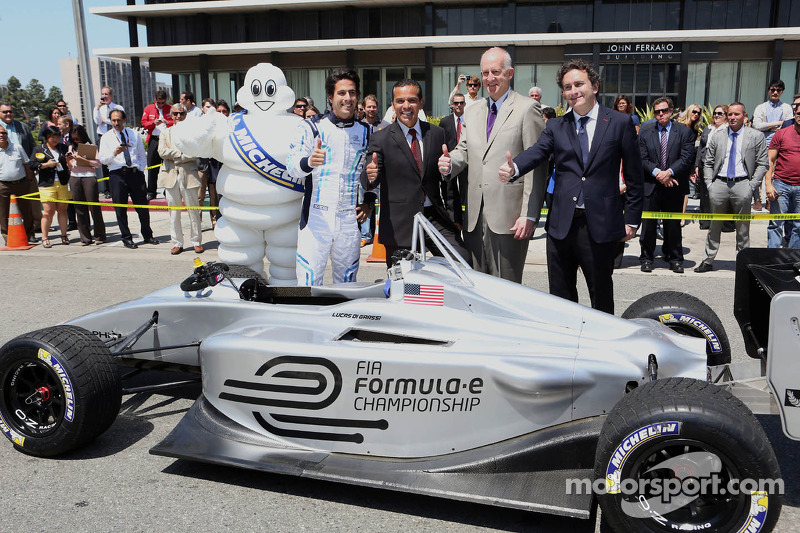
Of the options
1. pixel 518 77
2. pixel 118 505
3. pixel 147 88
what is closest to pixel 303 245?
pixel 118 505

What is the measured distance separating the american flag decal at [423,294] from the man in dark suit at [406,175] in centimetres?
137

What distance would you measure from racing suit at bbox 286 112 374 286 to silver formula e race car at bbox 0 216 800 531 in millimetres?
1165

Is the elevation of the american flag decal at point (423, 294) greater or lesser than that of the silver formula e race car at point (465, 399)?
greater

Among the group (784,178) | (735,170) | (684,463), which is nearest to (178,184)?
(735,170)

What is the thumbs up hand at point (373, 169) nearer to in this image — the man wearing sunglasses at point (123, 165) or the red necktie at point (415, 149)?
the red necktie at point (415, 149)

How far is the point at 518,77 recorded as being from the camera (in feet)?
108

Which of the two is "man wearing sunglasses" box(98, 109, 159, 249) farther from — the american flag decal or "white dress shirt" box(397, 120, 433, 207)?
the american flag decal

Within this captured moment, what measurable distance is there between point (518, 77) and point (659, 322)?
30733 millimetres

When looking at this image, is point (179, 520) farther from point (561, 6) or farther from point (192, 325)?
point (561, 6)

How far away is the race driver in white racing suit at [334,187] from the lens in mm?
5059

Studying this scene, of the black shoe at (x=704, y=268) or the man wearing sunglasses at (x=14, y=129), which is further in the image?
the man wearing sunglasses at (x=14, y=129)

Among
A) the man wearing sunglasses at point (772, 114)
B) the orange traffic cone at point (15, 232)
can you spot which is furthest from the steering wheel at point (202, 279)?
the man wearing sunglasses at point (772, 114)

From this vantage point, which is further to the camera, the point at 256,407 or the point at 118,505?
the point at 256,407

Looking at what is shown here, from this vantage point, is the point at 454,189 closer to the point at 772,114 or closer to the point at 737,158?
the point at 737,158
